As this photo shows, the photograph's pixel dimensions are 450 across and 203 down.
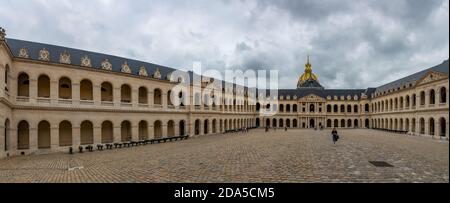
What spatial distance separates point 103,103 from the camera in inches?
1136

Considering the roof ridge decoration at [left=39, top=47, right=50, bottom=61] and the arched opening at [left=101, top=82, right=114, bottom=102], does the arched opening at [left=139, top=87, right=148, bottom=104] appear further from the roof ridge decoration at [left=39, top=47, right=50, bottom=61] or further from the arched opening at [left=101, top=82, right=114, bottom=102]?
the roof ridge decoration at [left=39, top=47, right=50, bottom=61]

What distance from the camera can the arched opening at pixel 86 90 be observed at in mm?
28672

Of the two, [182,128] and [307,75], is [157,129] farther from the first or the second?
[307,75]

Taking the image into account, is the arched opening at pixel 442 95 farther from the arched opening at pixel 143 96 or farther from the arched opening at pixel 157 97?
the arched opening at pixel 143 96

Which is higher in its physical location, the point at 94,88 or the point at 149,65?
the point at 149,65

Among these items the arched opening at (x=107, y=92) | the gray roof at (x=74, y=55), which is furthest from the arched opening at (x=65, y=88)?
the arched opening at (x=107, y=92)

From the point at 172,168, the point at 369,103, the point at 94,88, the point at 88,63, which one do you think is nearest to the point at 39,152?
the point at 94,88

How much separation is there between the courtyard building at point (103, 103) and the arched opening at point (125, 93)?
14 centimetres

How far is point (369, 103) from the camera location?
7500cm

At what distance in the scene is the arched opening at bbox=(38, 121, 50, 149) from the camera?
25.4 m

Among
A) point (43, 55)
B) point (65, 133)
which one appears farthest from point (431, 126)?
point (43, 55)

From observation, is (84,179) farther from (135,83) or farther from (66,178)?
(135,83)

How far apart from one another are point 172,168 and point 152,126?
2117 centimetres
